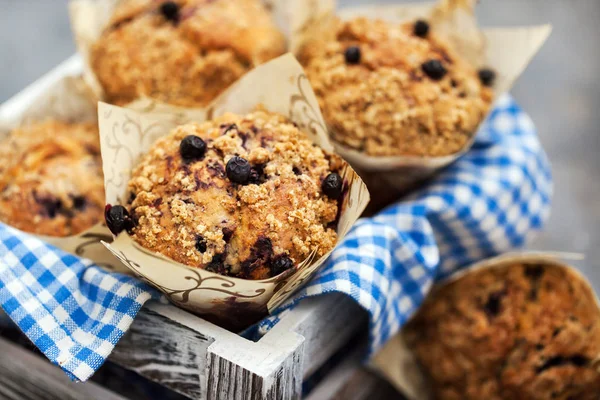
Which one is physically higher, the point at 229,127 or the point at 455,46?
the point at 229,127

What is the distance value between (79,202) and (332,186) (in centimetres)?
83

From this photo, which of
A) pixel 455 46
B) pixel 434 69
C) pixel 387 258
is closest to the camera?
pixel 387 258

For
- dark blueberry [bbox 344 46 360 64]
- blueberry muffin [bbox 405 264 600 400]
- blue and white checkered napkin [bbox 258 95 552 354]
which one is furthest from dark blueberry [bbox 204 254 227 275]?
blueberry muffin [bbox 405 264 600 400]

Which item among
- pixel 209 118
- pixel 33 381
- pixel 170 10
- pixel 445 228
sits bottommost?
pixel 445 228

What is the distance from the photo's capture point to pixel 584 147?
4.02m

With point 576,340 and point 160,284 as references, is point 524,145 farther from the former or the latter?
point 160,284

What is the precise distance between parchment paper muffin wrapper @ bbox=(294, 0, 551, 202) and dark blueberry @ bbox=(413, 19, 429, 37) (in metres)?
0.18

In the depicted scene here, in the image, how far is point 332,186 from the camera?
1.63 metres

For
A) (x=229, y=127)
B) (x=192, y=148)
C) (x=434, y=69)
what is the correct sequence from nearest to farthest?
(x=192, y=148) → (x=229, y=127) → (x=434, y=69)

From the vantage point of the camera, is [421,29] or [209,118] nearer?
[209,118]

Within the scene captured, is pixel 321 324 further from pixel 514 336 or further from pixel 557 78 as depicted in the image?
pixel 557 78

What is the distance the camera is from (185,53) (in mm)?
2184

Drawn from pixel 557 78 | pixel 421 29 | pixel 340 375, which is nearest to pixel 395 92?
pixel 421 29

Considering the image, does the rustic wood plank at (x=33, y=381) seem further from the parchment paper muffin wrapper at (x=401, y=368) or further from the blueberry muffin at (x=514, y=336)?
the blueberry muffin at (x=514, y=336)
